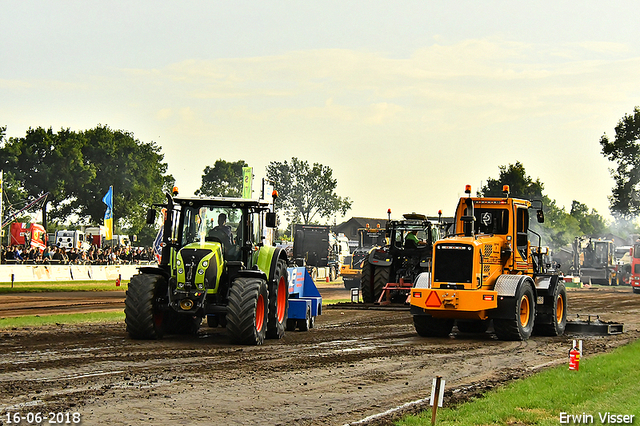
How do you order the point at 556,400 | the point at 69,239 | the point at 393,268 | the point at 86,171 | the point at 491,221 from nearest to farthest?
the point at 556,400
the point at 491,221
the point at 393,268
the point at 69,239
the point at 86,171

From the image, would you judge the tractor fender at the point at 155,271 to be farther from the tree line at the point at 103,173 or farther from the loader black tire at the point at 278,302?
the tree line at the point at 103,173

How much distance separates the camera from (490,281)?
17.3 m

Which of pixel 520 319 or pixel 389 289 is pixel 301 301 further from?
pixel 389 289

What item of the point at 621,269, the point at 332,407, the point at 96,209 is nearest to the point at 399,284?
the point at 332,407

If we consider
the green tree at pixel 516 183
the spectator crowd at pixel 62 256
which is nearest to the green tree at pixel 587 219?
the green tree at pixel 516 183

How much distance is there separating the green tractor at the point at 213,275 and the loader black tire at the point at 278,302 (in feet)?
0.07

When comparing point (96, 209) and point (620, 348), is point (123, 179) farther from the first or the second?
point (620, 348)

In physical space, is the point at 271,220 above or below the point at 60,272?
above

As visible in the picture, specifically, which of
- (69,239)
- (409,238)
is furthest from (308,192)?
(409,238)

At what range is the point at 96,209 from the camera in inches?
3280

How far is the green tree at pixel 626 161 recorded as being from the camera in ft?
213

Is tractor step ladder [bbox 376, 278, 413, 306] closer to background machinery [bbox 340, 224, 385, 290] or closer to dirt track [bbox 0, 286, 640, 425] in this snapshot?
dirt track [bbox 0, 286, 640, 425]

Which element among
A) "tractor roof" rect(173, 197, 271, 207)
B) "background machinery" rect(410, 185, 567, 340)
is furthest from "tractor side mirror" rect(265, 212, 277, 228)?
"background machinery" rect(410, 185, 567, 340)

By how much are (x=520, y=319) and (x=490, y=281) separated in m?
1.04
